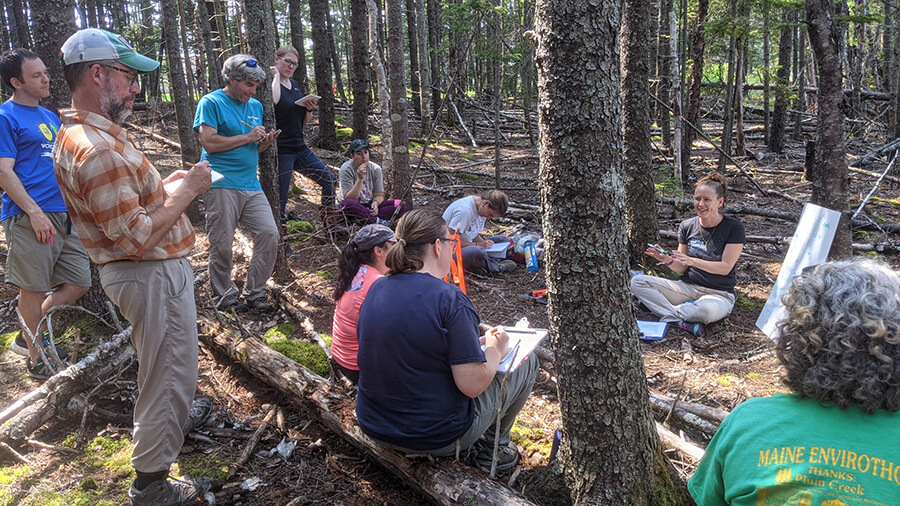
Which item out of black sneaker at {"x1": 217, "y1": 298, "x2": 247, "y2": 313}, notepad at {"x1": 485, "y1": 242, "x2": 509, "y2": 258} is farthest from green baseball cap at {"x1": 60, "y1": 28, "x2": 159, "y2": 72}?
notepad at {"x1": 485, "y1": 242, "x2": 509, "y2": 258}

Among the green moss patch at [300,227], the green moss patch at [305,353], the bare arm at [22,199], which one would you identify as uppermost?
the bare arm at [22,199]

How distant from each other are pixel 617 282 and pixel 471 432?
1153 millimetres

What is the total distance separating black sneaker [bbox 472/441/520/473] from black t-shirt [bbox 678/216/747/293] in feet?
11.4

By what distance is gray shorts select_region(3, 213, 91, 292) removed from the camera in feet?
13.6

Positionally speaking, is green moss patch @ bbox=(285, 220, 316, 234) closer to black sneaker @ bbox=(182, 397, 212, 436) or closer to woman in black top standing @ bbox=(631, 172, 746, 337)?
black sneaker @ bbox=(182, 397, 212, 436)

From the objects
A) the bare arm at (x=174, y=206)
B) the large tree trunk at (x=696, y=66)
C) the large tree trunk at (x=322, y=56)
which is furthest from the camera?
the large tree trunk at (x=322, y=56)

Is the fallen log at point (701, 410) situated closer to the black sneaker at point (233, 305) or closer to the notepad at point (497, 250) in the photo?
the notepad at point (497, 250)

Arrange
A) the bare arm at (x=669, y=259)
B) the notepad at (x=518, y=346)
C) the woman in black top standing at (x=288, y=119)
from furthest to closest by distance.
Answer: the woman in black top standing at (x=288, y=119)
the bare arm at (x=669, y=259)
the notepad at (x=518, y=346)

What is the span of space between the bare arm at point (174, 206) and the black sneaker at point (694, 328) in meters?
4.68

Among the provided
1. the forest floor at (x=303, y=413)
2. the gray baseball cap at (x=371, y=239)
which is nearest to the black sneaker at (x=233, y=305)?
the forest floor at (x=303, y=413)

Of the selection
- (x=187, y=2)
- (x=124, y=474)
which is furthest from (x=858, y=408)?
(x=187, y=2)

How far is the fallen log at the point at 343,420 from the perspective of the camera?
9.21ft

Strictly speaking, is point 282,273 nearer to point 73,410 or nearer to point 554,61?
point 73,410

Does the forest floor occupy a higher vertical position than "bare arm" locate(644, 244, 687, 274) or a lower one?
lower
